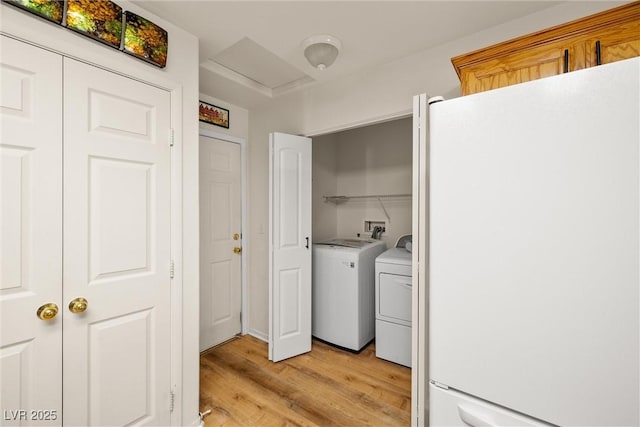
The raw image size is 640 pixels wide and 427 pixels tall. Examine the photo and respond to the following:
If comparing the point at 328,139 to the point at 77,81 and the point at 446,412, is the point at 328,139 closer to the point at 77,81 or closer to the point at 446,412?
the point at 77,81

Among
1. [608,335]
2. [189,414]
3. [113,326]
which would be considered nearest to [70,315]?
[113,326]

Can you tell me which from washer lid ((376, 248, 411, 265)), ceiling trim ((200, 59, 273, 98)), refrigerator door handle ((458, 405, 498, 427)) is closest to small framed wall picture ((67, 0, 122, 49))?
ceiling trim ((200, 59, 273, 98))

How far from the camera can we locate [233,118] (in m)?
2.89

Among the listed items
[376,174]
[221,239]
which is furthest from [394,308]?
[221,239]

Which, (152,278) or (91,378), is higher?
(152,278)

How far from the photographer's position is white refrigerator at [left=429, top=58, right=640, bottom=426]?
0.67m

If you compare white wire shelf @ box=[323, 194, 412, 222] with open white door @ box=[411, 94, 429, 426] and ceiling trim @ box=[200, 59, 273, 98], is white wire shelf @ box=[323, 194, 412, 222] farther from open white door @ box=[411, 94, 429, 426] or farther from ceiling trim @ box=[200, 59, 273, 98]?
open white door @ box=[411, 94, 429, 426]

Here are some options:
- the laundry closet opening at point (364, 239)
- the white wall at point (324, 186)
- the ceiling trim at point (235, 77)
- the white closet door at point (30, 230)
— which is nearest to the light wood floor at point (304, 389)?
the laundry closet opening at point (364, 239)

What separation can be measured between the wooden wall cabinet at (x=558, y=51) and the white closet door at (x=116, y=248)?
1.66 m

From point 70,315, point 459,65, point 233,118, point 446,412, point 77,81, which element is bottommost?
point 446,412

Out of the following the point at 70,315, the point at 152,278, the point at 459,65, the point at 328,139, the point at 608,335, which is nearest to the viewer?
the point at 608,335

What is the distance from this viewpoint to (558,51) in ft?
3.97

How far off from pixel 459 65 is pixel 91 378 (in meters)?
2.34

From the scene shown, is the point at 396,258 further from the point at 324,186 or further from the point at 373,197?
the point at 324,186
